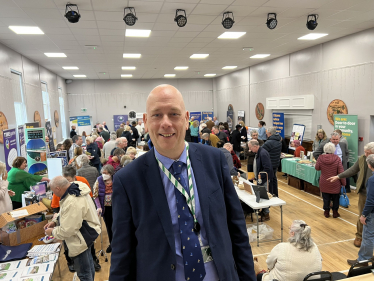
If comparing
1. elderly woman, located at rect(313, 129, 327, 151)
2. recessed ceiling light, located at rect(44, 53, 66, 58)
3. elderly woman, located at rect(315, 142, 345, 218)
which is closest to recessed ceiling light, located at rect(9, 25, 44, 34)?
recessed ceiling light, located at rect(44, 53, 66, 58)

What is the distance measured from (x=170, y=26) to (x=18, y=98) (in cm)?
524

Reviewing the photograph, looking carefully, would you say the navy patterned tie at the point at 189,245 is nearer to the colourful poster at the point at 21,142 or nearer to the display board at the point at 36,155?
the display board at the point at 36,155

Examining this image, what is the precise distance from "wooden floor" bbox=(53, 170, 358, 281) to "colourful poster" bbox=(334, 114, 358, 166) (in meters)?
1.09

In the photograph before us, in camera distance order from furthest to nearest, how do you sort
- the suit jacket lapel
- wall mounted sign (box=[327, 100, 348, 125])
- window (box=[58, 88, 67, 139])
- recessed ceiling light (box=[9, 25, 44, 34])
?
window (box=[58, 88, 67, 139]), wall mounted sign (box=[327, 100, 348, 125]), recessed ceiling light (box=[9, 25, 44, 34]), the suit jacket lapel

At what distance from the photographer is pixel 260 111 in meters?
12.3

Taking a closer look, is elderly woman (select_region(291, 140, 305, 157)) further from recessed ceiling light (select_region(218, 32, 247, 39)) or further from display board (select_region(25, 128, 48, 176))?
display board (select_region(25, 128, 48, 176))

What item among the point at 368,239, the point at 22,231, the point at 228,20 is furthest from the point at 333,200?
the point at 22,231

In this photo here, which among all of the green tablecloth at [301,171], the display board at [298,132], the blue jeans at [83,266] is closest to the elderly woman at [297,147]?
the display board at [298,132]

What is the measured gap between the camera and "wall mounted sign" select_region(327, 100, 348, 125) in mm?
7555

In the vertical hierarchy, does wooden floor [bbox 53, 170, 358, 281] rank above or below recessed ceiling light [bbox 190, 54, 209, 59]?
below

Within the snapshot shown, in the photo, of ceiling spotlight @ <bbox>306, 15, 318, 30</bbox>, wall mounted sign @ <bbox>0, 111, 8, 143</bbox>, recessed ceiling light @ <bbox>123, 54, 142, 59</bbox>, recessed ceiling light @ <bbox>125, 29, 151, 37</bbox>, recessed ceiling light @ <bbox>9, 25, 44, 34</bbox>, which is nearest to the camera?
ceiling spotlight @ <bbox>306, 15, 318, 30</bbox>

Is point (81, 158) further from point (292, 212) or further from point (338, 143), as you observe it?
point (338, 143)

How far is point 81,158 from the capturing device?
506cm

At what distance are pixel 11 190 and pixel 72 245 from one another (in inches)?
88.1
